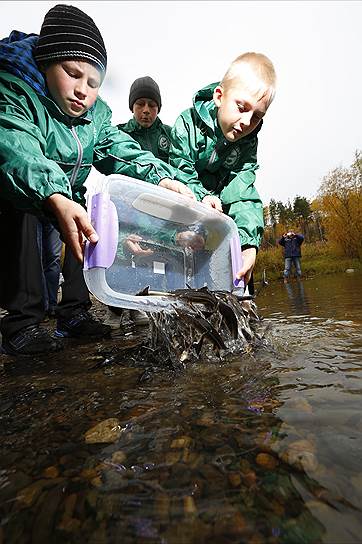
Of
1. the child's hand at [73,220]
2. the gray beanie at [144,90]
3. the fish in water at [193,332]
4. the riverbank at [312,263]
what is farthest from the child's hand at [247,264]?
the riverbank at [312,263]

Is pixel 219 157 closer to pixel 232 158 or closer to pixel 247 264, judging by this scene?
pixel 232 158

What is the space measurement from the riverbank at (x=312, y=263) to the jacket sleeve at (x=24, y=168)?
470 inches

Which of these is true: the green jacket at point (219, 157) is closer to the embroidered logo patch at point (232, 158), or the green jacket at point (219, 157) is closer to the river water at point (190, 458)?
the embroidered logo patch at point (232, 158)

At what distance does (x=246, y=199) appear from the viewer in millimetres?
2631

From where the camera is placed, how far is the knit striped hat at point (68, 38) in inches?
64.7

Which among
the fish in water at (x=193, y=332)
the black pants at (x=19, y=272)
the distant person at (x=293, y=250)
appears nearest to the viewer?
the fish in water at (x=193, y=332)

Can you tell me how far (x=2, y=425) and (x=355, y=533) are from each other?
788 mm

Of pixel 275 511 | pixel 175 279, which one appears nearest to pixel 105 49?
pixel 175 279

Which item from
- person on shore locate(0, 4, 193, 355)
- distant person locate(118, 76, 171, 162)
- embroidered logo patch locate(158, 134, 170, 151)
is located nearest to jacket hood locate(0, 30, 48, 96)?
person on shore locate(0, 4, 193, 355)

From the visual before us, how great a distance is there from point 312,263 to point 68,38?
1982cm

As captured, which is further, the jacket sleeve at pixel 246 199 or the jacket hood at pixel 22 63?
the jacket sleeve at pixel 246 199

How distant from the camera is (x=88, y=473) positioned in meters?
0.57

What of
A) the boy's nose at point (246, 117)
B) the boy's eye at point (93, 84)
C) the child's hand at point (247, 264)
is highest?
the boy's nose at point (246, 117)

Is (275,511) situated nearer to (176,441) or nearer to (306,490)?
(306,490)
